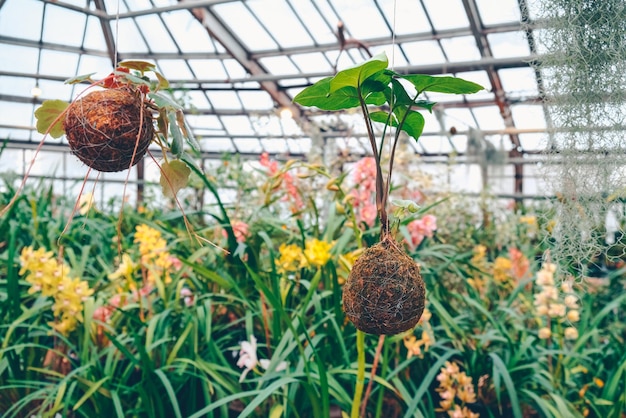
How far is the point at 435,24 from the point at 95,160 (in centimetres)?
660

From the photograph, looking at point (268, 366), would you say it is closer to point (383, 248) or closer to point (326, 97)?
point (383, 248)

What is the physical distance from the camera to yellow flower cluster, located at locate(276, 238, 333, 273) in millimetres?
1362

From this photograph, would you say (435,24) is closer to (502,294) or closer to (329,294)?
(502,294)

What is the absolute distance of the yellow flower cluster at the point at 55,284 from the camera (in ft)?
4.99

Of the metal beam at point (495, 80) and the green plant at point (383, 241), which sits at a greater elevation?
the metal beam at point (495, 80)

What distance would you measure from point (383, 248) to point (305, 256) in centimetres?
70

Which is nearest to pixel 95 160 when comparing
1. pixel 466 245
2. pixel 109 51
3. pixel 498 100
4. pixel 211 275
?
pixel 211 275

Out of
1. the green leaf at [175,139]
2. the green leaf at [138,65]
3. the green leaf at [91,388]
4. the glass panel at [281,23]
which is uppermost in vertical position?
the glass panel at [281,23]

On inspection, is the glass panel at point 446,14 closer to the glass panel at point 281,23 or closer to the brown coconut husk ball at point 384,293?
the glass panel at point 281,23

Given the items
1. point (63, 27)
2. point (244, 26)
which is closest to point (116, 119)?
point (244, 26)

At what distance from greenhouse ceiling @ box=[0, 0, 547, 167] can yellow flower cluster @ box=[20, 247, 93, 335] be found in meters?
4.17

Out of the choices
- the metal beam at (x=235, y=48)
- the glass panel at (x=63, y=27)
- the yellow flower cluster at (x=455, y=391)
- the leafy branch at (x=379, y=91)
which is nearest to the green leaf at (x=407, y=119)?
the leafy branch at (x=379, y=91)

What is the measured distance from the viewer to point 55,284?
154 centimetres

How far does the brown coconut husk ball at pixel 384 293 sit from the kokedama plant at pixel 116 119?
33 centimetres
